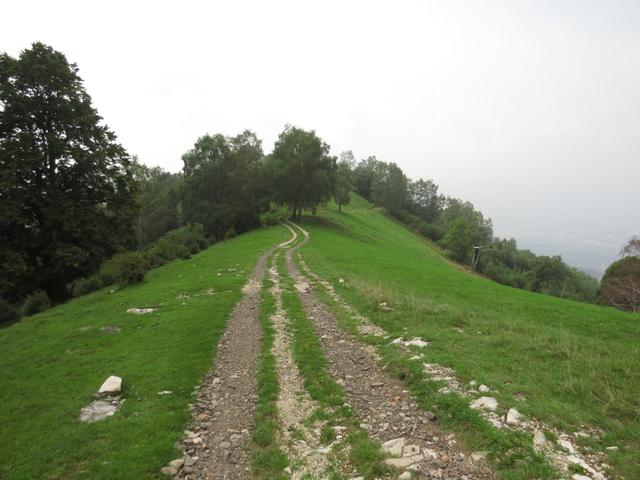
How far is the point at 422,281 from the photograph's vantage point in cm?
2931

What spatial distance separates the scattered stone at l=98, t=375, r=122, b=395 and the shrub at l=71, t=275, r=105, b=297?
24818 millimetres

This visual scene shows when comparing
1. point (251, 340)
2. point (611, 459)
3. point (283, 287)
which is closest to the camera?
point (611, 459)

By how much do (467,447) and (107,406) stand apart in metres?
9.66

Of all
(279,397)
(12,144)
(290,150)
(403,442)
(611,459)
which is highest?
(290,150)

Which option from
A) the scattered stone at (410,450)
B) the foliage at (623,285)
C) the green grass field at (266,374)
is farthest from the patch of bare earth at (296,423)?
the foliage at (623,285)

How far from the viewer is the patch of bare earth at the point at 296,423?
6848mm

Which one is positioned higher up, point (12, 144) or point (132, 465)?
point (12, 144)

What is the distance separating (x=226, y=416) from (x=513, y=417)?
707 cm

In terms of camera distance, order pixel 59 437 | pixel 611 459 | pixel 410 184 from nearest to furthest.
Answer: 1. pixel 611 459
2. pixel 59 437
3. pixel 410 184

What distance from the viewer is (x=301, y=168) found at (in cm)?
6219

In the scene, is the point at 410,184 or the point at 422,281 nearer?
the point at 422,281

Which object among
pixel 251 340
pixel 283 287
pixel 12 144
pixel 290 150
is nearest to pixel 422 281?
pixel 283 287

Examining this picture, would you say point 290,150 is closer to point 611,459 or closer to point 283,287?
point 283,287

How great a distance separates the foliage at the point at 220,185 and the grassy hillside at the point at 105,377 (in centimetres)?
3676
